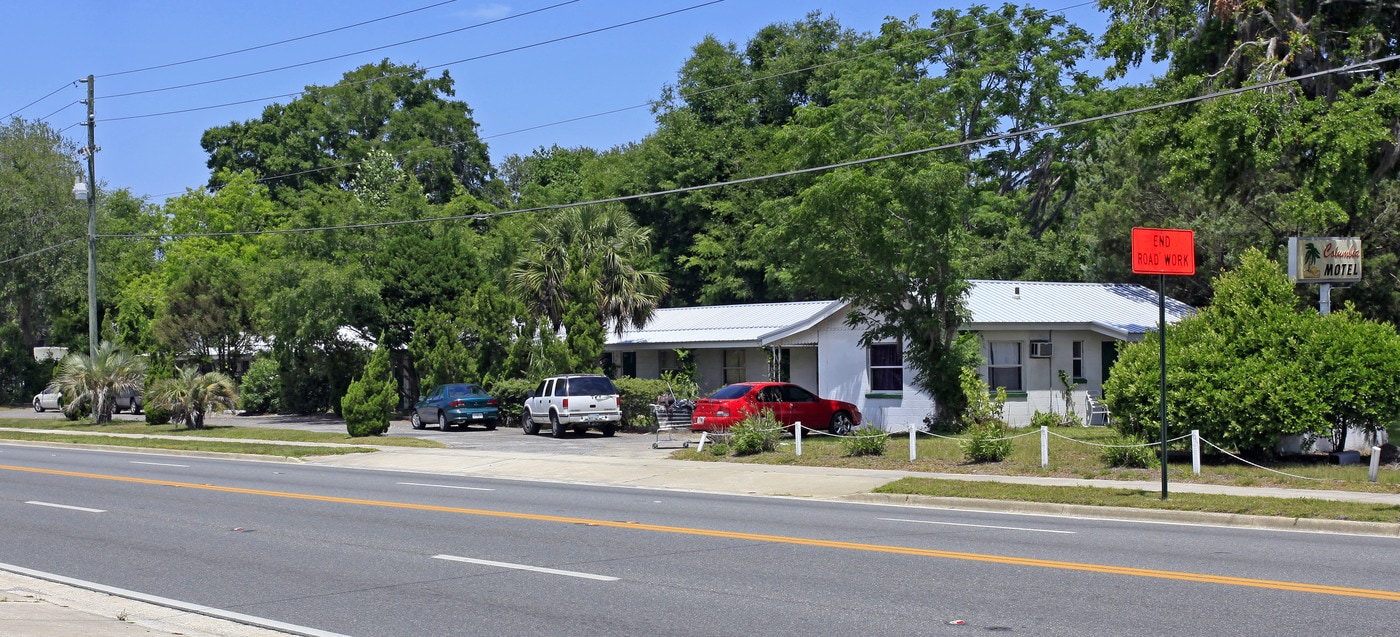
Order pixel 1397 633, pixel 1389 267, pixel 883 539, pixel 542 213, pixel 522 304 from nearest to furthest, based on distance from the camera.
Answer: pixel 1397 633 → pixel 883 539 → pixel 1389 267 → pixel 522 304 → pixel 542 213

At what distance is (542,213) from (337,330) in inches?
622

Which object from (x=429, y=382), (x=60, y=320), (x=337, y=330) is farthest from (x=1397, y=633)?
(x=60, y=320)

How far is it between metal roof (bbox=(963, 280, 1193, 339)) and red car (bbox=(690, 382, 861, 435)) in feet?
13.5

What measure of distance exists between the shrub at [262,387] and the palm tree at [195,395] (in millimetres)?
10570

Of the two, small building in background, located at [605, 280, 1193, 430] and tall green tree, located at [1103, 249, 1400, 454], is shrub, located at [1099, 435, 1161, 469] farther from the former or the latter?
small building in background, located at [605, 280, 1193, 430]

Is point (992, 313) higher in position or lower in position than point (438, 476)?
higher

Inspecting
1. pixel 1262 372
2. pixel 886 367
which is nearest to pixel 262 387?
pixel 886 367

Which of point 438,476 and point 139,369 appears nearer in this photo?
point 438,476

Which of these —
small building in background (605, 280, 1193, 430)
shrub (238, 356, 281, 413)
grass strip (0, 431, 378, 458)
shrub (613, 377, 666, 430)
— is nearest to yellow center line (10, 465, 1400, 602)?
grass strip (0, 431, 378, 458)

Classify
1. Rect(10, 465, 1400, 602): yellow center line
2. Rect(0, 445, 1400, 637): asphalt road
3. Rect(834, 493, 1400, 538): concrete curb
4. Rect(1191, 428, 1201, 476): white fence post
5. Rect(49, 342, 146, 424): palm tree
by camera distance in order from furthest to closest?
Rect(49, 342, 146, 424): palm tree, Rect(1191, 428, 1201, 476): white fence post, Rect(834, 493, 1400, 538): concrete curb, Rect(10, 465, 1400, 602): yellow center line, Rect(0, 445, 1400, 637): asphalt road

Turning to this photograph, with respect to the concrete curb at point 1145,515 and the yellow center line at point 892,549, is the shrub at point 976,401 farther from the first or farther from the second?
the yellow center line at point 892,549

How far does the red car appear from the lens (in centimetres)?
2875

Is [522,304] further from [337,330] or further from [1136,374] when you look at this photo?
[1136,374]

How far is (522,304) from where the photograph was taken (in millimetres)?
39750
